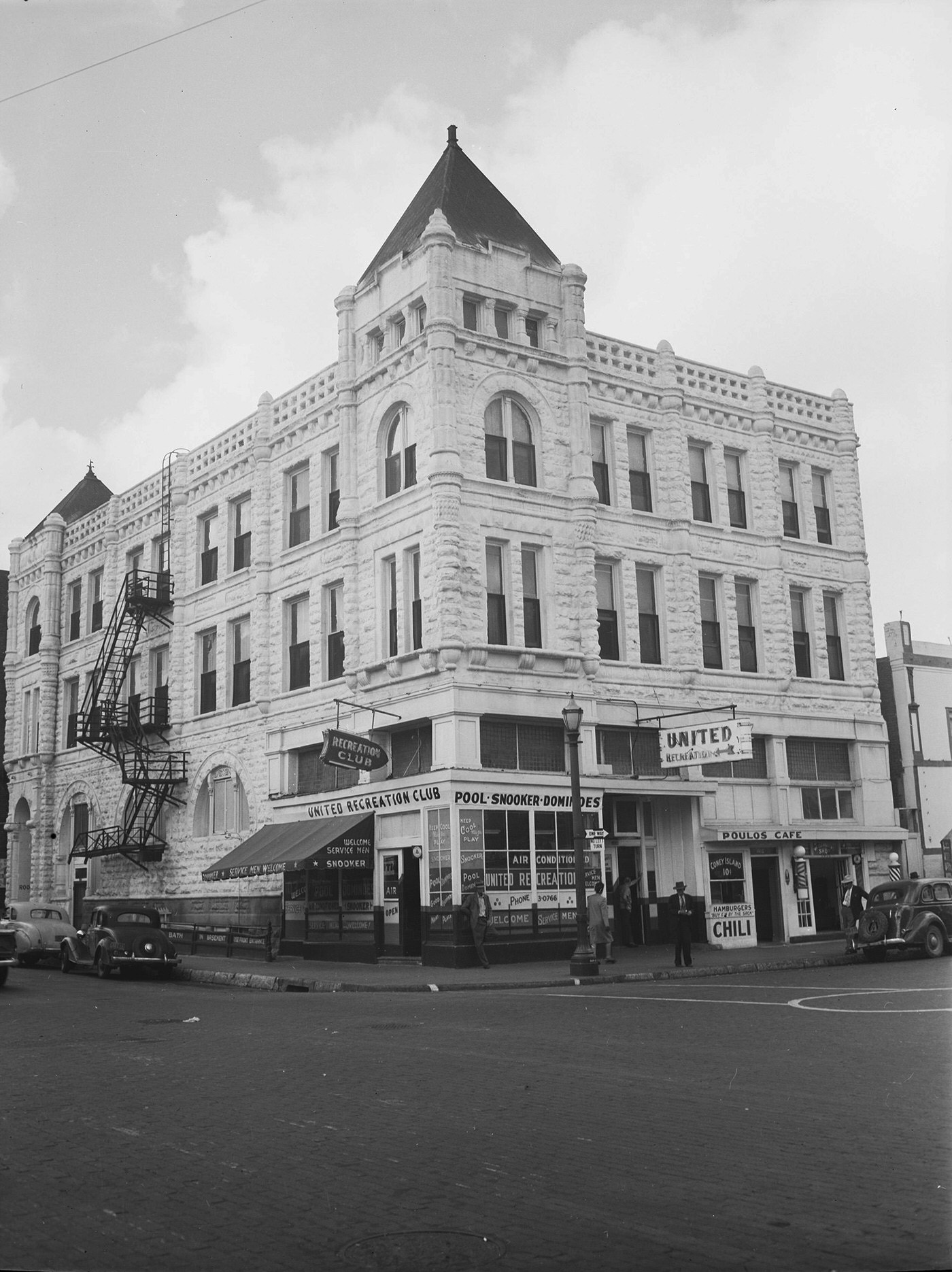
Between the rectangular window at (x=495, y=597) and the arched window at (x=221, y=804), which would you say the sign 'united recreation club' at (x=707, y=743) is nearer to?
the rectangular window at (x=495, y=597)

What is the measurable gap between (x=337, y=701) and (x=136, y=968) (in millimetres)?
7154

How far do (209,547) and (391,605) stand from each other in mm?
9944

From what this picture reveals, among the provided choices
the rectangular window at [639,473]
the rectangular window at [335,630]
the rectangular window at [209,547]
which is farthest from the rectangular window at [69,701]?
the rectangular window at [639,473]

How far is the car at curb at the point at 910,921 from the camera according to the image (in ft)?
82.1

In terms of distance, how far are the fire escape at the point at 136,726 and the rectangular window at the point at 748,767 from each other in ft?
49.9

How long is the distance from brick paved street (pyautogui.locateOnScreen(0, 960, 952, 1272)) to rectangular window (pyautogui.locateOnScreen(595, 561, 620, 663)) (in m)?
15.7

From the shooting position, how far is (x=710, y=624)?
32.7 metres

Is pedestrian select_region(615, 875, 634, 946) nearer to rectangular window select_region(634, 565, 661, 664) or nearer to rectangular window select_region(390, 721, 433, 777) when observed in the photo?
rectangular window select_region(634, 565, 661, 664)

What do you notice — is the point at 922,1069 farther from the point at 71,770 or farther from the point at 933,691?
the point at 71,770

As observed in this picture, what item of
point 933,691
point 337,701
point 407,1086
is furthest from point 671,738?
point 407,1086

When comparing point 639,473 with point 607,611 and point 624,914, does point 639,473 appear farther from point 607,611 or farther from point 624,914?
point 624,914

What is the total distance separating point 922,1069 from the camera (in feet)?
35.1

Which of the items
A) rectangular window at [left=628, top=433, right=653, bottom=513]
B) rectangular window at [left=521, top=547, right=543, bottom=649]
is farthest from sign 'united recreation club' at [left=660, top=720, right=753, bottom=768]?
rectangular window at [left=628, top=433, right=653, bottom=513]

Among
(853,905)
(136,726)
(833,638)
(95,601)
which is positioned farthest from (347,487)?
(95,601)
